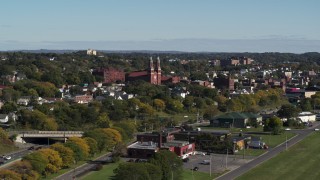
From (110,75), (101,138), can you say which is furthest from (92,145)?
(110,75)

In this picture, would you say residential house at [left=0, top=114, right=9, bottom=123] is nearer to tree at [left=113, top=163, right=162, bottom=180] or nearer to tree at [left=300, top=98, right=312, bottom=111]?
tree at [left=113, top=163, right=162, bottom=180]

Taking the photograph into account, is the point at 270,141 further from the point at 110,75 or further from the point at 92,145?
the point at 110,75

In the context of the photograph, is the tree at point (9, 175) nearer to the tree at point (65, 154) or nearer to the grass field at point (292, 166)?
the tree at point (65, 154)

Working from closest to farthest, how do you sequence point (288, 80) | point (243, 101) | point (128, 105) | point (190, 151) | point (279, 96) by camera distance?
point (190, 151), point (128, 105), point (243, 101), point (279, 96), point (288, 80)

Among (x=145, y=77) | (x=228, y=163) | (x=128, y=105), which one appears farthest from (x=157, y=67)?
(x=228, y=163)

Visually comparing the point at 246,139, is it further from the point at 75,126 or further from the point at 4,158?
the point at 4,158

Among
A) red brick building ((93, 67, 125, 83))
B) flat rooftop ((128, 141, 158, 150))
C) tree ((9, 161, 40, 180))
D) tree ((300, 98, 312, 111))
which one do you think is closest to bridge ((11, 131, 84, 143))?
flat rooftop ((128, 141, 158, 150))
